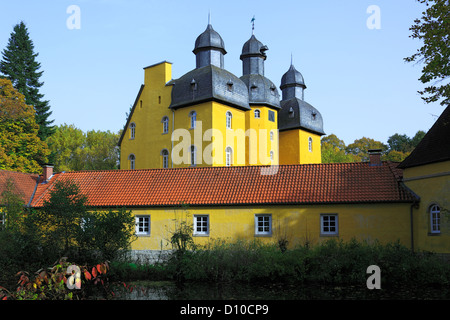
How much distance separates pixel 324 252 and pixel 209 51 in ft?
70.7

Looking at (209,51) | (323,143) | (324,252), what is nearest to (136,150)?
(209,51)

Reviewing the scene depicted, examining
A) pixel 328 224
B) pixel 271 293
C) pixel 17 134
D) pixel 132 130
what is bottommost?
pixel 271 293

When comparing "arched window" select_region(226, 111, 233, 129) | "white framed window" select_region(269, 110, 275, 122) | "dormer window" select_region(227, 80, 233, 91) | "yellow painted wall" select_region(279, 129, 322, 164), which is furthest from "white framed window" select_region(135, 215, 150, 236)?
"yellow painted wall" select_region(279, 129, 322, 164)

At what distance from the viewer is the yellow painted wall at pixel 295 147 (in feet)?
136

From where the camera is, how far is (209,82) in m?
32.6

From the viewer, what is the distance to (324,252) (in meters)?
17.3

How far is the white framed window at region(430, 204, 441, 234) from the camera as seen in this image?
59.5 ft

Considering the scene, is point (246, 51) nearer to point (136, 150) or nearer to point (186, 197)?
point (136, 150)

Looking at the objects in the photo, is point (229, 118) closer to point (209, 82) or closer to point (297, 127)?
point (209, 82)

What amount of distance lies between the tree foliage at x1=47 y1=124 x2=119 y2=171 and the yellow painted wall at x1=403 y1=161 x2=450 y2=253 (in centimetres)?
3551

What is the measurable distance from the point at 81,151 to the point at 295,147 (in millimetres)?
21670

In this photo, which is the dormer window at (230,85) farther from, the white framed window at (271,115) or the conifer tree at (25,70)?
the conifer tree at (25,70)

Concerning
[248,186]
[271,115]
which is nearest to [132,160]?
[271,115]

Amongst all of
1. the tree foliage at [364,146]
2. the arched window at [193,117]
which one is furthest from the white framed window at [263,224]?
the tree foliage at [364,146]
